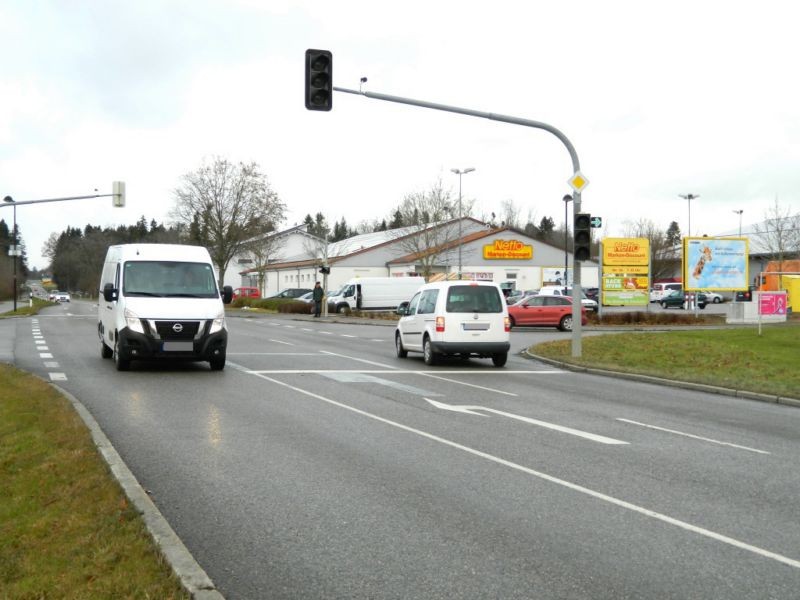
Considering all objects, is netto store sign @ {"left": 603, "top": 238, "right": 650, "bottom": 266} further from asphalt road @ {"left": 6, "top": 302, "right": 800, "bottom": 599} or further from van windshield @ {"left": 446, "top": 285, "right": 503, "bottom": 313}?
asphalt road @ {"left": 6, "top": 302, "right": 800, "bottom": 599}

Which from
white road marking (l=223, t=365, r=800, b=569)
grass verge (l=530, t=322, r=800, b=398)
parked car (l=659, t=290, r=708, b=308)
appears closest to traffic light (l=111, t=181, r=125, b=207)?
grass verge (l=530, t=322, r=800, b=398)

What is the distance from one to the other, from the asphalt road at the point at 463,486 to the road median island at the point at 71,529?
0.38 metres

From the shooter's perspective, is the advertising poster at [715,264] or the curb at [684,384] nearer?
the curb at [684,384]

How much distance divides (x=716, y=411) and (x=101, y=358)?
13.2 meters

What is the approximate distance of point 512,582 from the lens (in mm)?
4590

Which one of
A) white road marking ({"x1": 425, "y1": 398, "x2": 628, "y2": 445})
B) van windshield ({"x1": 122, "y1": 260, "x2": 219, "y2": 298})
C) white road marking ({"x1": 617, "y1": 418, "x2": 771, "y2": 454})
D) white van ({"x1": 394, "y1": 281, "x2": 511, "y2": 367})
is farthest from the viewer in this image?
white van ({"x1": 394, "y1": 281, "x2": 511, "y2": 367})

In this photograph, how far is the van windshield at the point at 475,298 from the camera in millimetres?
18422

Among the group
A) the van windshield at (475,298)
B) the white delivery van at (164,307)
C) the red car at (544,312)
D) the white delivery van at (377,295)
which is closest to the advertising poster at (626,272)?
the red car at (544,312)

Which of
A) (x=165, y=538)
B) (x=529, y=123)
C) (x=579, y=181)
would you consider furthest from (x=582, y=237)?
(x=165, y=538)

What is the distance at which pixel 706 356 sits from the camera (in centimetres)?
2019

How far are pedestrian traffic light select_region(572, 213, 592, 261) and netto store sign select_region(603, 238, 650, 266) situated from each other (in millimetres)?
18572

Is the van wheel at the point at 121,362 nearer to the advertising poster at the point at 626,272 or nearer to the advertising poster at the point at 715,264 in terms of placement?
the advertising poster at the point at 626,272

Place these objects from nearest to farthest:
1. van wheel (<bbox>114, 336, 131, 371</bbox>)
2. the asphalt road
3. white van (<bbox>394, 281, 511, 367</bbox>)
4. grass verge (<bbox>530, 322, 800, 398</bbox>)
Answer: the asphalt road, van wheel (<bbox>114, 336, 131, 371</bbox>), grass verge (<bbox>530, 322, 800, 398</bbox>), white van (<bbox>394, 281, 511, 367</bbox>)

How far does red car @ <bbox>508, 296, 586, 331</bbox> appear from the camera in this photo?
35031 millimetres
